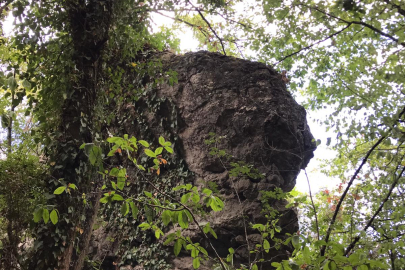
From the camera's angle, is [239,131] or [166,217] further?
[239,131]

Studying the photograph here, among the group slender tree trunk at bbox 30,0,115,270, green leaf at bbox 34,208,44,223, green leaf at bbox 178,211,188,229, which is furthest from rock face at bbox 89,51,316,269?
green leaf at bbox 34,208,44,223

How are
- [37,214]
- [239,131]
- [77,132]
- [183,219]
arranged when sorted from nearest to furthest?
1. [37,214]
2. [183,219]
3. [77,132]
4. [239,131]

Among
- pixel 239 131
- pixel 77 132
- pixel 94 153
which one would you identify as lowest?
pixel 94 153

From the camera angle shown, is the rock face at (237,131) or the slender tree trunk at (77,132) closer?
the slender tree trunk at (77,132)

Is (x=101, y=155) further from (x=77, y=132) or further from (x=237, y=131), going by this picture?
(x=237, y=131)

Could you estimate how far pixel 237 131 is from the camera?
5.73 m

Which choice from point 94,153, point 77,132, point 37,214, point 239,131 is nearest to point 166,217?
point 94,153

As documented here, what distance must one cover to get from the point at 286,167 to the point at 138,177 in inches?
124

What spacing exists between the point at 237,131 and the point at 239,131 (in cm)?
4

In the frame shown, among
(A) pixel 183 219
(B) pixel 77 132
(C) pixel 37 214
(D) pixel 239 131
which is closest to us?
(C) pixel 37 214

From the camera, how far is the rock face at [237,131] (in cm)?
513

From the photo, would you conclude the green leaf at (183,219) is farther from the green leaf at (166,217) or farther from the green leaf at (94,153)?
the green leaf at (94,153)

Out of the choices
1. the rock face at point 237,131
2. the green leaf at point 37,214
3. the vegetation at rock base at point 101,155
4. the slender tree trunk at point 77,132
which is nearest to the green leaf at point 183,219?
the vegetation at rock base at point 101,155

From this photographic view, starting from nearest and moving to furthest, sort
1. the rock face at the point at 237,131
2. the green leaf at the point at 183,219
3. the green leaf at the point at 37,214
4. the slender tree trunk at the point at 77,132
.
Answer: the green leaf at the point at 37,214 < the green leaf at the point at 183,219 < the slender tree trunk at the point at 77,132 < the rock face at the point at 237,131
